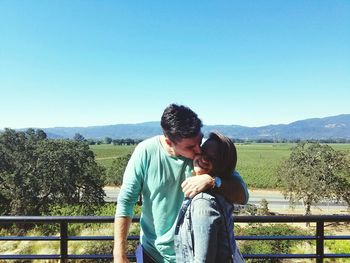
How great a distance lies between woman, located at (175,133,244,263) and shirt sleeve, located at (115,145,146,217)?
11.4 inches

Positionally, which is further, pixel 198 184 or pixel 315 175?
pixel 315 175

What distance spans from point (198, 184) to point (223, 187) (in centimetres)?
11

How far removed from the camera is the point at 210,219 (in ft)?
4.50

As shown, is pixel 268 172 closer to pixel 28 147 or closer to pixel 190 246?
pixel 28 147

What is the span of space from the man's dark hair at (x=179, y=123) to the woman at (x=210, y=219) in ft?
0.29

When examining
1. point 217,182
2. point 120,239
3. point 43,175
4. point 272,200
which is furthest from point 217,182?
point 272,200

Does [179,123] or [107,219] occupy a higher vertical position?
[179,123]

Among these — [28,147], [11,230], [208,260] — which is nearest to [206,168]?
[208,260]

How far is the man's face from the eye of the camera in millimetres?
1580

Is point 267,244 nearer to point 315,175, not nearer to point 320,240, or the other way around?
point 320,240

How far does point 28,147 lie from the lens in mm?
27391

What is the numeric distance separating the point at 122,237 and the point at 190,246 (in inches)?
15.9

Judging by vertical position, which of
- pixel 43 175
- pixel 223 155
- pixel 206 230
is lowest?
pixel 43 175

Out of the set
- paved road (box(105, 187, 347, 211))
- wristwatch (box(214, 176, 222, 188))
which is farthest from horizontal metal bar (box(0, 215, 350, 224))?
paved road (box(105, 187, 347, 211))
